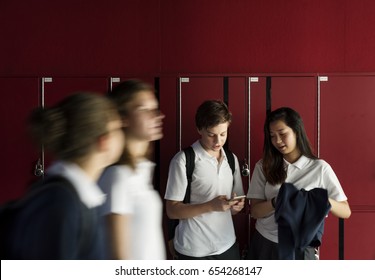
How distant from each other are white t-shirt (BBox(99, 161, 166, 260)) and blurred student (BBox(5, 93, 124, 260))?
0.29ft

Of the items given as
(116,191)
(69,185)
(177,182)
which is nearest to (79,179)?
(69,185)

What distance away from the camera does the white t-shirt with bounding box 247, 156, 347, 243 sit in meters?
2.27

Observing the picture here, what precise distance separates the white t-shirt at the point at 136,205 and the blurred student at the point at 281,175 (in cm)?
104

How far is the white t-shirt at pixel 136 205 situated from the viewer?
124cm

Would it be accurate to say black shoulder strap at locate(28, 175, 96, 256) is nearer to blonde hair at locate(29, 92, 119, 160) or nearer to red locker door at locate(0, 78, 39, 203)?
blonde hair at locate(29, 92, 119, 160)

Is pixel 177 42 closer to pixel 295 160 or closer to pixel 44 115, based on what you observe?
pixel 295 160

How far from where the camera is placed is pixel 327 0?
10.3ft

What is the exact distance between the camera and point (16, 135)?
3.14 meters

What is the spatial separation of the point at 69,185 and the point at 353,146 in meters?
2.63

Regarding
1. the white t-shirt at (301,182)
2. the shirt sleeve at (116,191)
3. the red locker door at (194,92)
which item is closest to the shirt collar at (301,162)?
the white t-shirt at (301,182)

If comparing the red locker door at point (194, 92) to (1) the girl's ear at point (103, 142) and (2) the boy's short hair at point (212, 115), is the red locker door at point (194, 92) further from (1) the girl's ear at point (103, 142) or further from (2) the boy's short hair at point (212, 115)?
(1) the girl's ear at point (103, 142)

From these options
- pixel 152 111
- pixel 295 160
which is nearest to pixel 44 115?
pixel 152 111

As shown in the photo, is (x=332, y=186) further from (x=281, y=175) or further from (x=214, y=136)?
(x=214, y=136)

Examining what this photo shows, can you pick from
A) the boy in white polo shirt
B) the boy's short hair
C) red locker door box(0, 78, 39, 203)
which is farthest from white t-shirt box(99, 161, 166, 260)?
red locker door box(0, 78, 39, 203)
